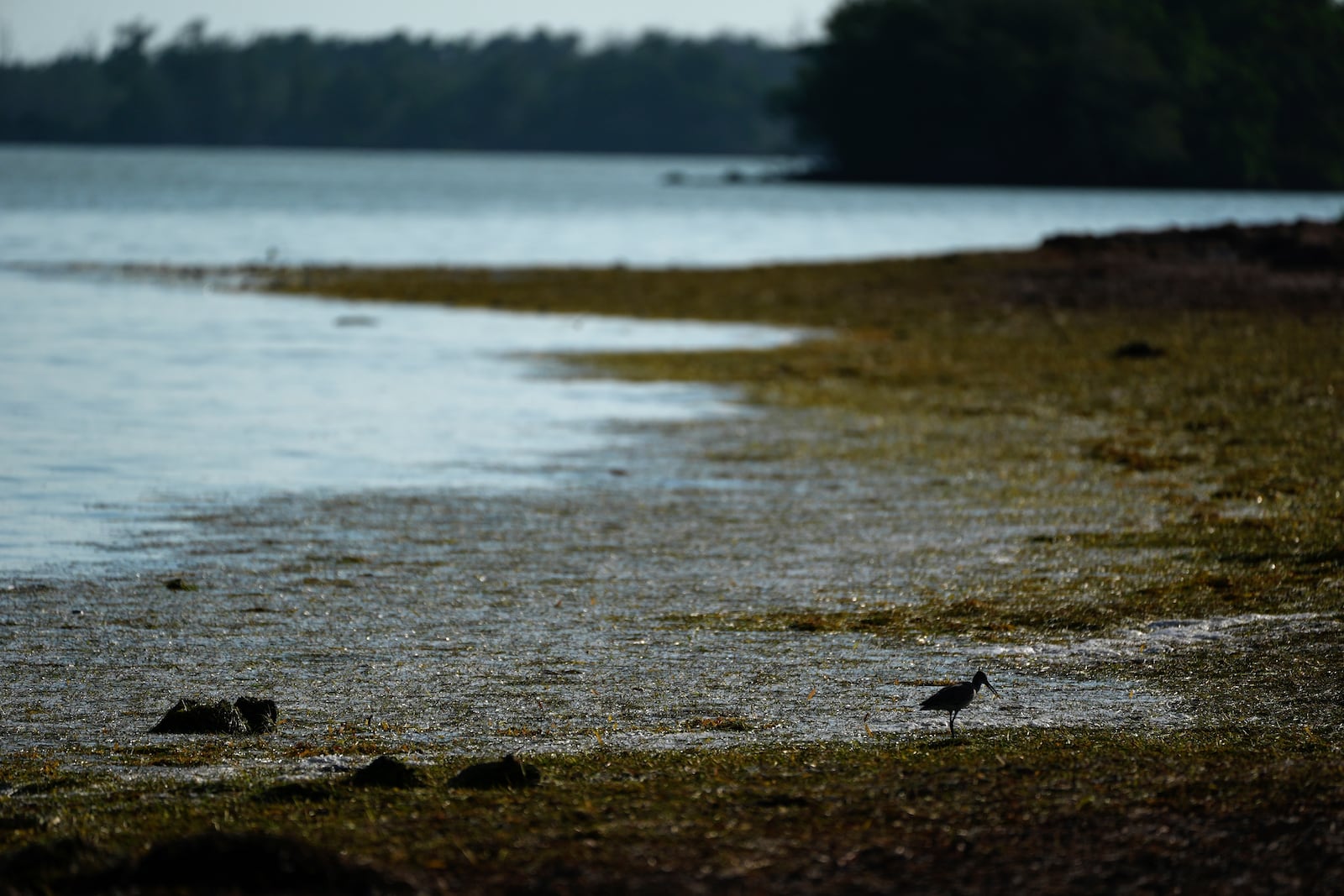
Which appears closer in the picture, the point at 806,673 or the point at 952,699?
the point at 952,699

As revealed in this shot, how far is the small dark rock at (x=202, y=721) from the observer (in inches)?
258

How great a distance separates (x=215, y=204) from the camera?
279 feet

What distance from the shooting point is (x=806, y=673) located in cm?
751

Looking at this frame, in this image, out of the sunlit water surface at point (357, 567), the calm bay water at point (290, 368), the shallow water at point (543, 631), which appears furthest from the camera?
the calm bay water at point (290, 368)

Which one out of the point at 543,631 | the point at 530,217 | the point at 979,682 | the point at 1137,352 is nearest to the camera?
the point at 979,682

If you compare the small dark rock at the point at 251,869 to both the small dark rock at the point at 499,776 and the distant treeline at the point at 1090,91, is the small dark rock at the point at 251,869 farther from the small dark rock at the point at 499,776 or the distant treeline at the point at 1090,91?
the distant treeline at the point at 1090,91

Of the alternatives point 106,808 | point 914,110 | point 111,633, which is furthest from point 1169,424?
point 914,110

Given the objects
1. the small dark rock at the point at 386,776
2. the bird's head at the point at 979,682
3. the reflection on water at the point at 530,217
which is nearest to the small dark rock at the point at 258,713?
the small dark rock at the point at 386,776

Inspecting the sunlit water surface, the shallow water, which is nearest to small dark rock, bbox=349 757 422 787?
the shallow water

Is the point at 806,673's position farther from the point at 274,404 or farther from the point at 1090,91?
the point at 1090,91

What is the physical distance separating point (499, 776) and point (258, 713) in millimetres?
1335

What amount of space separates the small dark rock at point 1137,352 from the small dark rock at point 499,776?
54.8 ft

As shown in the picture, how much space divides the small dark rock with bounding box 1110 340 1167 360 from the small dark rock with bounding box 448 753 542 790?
16.7 meters

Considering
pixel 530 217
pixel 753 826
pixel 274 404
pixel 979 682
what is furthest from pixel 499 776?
pixel 530 217
